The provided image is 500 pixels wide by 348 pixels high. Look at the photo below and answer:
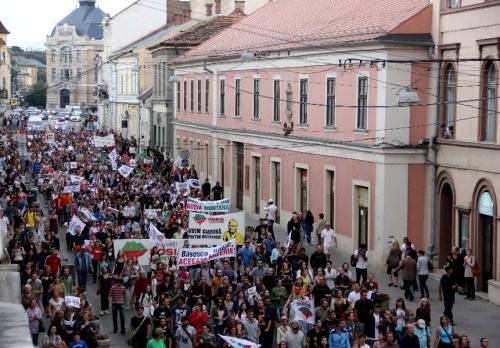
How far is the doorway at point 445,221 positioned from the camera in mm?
30484

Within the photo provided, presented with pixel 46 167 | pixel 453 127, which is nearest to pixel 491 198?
pixel 453 127

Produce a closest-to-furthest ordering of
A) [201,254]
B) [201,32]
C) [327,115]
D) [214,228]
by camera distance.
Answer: [201,254]
[214,228]
[327,115]
[201,32]

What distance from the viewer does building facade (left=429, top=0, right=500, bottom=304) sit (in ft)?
89.7

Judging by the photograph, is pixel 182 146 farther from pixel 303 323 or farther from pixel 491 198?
pixel 303 323

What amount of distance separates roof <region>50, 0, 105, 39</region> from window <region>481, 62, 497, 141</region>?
145 meters

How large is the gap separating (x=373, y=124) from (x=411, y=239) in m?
3.23

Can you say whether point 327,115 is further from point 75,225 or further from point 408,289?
point 408,289

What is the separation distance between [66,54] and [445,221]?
146558mm

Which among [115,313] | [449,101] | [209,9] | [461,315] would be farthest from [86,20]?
[115,313]

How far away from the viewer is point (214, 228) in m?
27.2

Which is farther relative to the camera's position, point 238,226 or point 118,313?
point 238,226

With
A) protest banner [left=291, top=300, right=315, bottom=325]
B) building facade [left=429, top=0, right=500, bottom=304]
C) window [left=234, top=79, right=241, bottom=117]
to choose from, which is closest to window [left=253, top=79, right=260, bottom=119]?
window [left=234, top=79, right=241, bottom=117]

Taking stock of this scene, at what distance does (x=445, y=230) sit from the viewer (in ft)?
100

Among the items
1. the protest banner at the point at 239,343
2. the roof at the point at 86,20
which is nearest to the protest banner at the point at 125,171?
the protest banner at the point at 239,343
